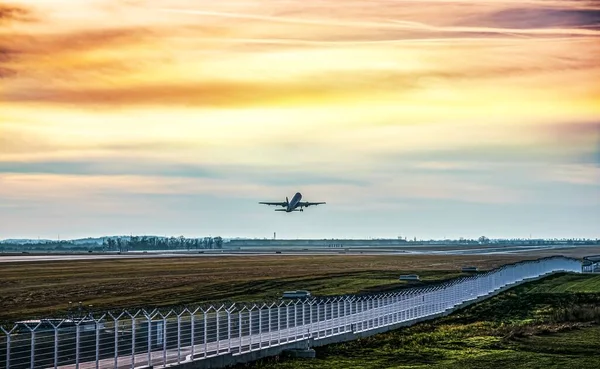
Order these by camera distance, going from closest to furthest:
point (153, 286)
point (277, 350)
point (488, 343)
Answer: point (277, 350) → point (488, 343) → point (153, 286)

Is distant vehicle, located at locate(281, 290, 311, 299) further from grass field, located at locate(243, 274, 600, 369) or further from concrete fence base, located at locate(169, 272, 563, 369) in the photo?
grass field, located at locate(243, 274, 600, 369)

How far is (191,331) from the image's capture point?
1464 inches

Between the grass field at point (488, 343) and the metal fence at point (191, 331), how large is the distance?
3.98 ft

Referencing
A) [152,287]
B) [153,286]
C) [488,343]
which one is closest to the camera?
[488,343]

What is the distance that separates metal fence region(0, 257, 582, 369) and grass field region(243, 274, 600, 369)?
1214mm

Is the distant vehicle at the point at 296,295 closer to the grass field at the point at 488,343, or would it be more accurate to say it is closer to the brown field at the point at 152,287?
the brown field at the point at 152,287

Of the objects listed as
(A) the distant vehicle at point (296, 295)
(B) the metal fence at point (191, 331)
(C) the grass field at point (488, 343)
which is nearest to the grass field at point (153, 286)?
(A) the distant vehicle at point (296, 295)

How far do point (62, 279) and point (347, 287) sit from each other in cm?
2993

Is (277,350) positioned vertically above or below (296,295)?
below

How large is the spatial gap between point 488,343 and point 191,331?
1709cm

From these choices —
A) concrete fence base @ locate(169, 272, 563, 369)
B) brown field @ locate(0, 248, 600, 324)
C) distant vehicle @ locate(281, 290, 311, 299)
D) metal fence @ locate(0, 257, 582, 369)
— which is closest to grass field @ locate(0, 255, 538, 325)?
brown field @ locate(0, 248, 600, 324)

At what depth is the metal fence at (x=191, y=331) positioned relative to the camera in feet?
112

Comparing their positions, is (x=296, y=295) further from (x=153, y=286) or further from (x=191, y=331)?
(x=191, y=331)

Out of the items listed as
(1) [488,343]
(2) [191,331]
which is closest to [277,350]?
(2) [191,331]
